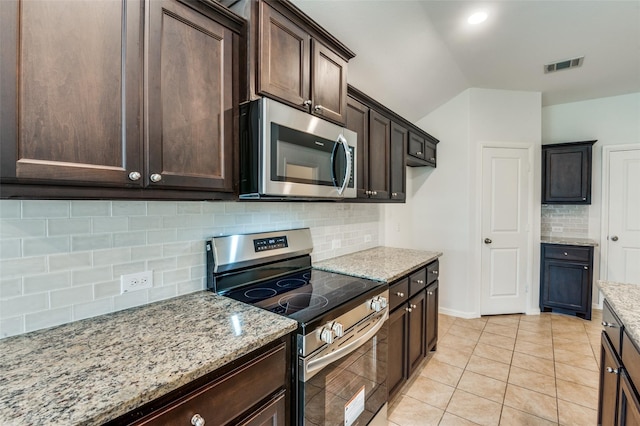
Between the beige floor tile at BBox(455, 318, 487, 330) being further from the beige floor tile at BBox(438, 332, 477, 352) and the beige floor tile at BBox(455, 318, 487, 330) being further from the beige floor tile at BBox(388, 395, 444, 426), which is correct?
the beige floor tile at BBox(388, 395, 444, 426)

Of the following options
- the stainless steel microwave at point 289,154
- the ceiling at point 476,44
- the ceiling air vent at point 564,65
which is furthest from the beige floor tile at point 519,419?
the ceiling air vent at point 564,65

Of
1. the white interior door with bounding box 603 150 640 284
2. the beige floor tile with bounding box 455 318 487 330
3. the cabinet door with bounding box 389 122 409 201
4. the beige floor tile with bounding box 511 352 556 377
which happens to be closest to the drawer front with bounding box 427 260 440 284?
the cabinet door with bounding box 389 122 409 201

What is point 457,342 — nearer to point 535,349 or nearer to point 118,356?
point 535,349

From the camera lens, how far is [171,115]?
116cm

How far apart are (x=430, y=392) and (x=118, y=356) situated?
7.23ft

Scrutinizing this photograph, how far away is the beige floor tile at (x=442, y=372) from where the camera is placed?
246cm

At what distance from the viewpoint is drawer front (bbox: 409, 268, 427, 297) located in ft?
7.37

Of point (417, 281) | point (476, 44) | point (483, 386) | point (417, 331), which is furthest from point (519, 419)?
point (476, 44)

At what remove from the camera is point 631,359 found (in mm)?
1234

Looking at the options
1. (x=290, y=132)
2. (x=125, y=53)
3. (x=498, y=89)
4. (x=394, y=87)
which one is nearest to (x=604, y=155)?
(x=498, y=89)

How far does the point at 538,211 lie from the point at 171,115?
168 inches

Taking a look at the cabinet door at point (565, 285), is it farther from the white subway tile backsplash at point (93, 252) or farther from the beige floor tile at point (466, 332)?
the white subway tile backsplash at point (93, 252)

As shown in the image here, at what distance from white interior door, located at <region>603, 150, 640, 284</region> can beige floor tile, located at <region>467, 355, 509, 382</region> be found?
2544mm

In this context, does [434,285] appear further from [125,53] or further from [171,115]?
[125,53]
